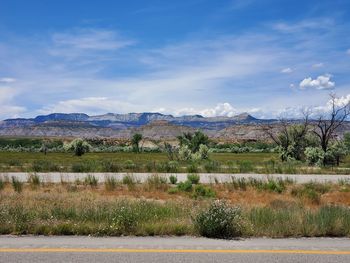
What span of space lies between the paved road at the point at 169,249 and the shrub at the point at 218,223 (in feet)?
1.08

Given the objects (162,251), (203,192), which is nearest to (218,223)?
(162,251)

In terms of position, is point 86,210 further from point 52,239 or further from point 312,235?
point 312,235

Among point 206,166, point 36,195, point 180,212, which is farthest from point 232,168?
point 180,212

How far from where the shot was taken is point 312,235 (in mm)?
8391

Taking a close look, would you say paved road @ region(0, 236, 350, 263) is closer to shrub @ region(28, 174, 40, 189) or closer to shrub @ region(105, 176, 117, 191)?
shrub @ region(105, 176, 117, 191)

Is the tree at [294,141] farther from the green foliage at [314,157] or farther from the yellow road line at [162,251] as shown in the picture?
the yellow road line at [162,251]

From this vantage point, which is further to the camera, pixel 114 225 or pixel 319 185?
pixel 319 185

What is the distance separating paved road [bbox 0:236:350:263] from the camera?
6.55m

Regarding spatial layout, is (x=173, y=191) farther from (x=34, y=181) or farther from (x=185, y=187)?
(x=34, y=181)

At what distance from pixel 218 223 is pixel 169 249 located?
1.41 meters

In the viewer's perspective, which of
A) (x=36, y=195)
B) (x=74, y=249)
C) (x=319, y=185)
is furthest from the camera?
(x=319, y=185)

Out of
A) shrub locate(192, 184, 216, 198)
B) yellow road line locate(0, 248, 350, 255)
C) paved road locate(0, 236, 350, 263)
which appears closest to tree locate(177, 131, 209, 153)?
shrub locate(192, 184, 216, 198)

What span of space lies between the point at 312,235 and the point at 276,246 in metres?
1.35

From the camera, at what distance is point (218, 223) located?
8.16 meters
